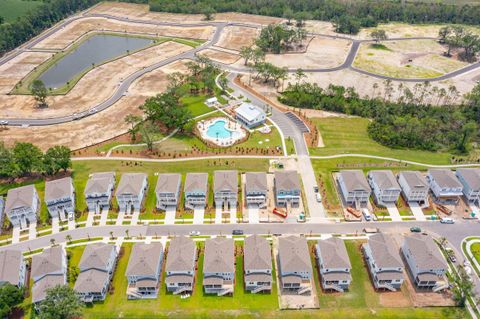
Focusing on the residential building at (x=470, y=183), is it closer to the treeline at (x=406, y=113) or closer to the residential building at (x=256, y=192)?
the treeline at (x=406, y=113)

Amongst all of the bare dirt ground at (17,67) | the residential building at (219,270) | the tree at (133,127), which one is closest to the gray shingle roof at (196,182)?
the residential building at (219,270)

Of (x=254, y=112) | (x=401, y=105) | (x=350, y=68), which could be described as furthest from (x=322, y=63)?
(x=254, y=112)

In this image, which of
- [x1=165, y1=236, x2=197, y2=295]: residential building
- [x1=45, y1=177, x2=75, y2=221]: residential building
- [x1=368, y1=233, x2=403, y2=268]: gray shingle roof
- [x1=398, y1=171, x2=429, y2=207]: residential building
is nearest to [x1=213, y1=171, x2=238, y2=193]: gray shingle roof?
[x1=165, y1=236, x2=197, y2=295]: residential building

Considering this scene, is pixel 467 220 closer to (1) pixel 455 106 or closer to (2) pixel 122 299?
(1) pixel 455 106

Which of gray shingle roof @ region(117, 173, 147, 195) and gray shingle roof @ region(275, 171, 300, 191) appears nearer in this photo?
gray shingle roof @ region(117, 173, 147, 195)

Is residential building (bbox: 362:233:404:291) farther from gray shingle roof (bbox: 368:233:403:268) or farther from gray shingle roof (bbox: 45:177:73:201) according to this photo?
gray shingle roof (bbox: 45:177:73:201)

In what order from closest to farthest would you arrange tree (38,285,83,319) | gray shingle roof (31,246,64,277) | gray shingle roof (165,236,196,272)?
tree (38,285,83,319)
gray shingle roof (31,246,64,277)
gray shingle roof (165,236,196,272)
